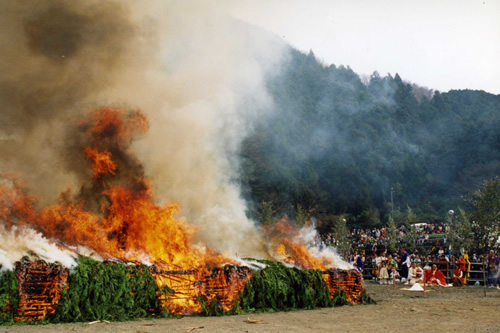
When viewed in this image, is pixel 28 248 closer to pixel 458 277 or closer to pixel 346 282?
pixel 346 282

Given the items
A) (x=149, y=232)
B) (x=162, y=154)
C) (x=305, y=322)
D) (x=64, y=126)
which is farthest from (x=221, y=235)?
(x=305, y=322)

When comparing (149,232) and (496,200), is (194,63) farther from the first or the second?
(496,200)

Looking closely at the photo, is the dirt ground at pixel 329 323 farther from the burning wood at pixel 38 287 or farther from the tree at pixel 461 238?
the tree at pixel 461 238

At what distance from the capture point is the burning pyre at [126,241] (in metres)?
9.14

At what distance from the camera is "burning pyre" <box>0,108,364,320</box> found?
914 centimetres

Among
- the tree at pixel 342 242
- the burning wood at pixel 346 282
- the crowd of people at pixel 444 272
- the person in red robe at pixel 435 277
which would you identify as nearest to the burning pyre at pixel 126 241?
the burning wood at pixel 346 282

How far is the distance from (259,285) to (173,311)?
2197 mm

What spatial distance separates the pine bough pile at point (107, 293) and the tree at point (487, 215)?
933 inches

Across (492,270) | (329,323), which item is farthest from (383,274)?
(329,323)

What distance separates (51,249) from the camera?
31.8 ft

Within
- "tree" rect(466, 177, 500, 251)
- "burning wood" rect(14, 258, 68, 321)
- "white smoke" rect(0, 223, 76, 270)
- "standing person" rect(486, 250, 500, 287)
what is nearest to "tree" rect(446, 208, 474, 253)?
"tree" rect(466, 177, 500, 251)

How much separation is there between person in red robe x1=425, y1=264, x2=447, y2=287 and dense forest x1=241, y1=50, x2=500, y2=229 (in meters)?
30.7

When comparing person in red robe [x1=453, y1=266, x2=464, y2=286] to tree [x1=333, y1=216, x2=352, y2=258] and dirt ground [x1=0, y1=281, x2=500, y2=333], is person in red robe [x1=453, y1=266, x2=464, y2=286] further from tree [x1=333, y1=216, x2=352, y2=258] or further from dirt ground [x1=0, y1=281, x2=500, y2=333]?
tree [x1=333, y1=216, x2=352, y2=258]

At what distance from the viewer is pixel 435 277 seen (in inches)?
913
